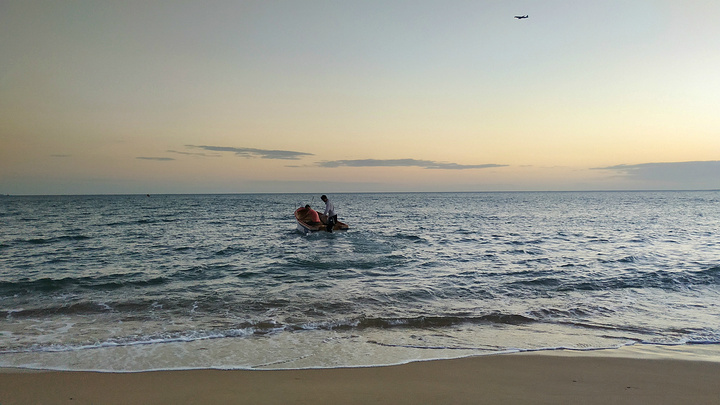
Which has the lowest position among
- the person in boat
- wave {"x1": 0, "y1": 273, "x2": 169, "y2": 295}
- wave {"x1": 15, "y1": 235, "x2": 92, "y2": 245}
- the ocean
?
wave {"x1": 15, "y1": 235, "x2": 92, "y2": 245}

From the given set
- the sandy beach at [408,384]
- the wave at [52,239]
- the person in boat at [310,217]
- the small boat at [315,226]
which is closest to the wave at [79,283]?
the sandy beach at [408,384]

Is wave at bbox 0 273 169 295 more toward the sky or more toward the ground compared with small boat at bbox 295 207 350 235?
more toward the ground

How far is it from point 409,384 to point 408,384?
0.01 metres

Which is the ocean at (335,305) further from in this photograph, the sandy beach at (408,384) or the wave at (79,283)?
the sandy beach at (408,384)

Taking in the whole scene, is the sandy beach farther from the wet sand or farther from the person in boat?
the person in boat

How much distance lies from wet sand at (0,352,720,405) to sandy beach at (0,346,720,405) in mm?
10

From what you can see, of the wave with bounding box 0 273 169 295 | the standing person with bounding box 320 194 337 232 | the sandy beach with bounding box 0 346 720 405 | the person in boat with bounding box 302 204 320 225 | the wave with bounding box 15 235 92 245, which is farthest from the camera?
the person in boat with bounding box 302 204 320 225

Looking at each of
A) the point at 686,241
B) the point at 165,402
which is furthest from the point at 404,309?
the point at 686,241

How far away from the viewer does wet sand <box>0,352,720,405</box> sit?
4.05 metres

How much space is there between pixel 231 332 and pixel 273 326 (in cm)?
72

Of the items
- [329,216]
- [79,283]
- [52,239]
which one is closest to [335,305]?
[79,283]

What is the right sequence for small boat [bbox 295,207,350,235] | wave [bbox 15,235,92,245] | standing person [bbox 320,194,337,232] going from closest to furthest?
wave [bbox 15,235,92,245]
standing person [bbox 320,194,337,232]
small boat [bbox 295,207,350,235]

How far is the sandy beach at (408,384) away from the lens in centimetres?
405

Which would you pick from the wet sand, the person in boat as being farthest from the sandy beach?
the person in boat
